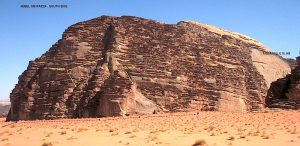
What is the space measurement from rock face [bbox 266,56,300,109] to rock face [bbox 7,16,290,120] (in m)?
7.96

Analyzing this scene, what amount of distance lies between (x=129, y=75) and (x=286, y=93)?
16166mm

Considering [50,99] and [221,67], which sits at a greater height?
[221,67]

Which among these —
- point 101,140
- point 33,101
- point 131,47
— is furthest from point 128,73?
point 101,140

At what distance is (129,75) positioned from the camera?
4631 centimetres

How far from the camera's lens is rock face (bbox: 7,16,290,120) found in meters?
43.6

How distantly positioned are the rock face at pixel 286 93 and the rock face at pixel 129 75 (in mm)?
7959

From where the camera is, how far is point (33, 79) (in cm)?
4750

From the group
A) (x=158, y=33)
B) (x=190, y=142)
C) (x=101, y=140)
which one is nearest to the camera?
(x=190, y=142)

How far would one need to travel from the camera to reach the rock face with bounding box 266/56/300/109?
39.1m

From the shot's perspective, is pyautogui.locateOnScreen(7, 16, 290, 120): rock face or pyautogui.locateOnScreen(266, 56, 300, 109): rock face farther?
pyautogui.locateOnScreen(7, 16, 290, 120): rock face

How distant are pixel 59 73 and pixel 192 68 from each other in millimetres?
15531

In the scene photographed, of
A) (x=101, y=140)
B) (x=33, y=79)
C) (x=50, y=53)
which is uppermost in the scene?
(x=50, y=53)

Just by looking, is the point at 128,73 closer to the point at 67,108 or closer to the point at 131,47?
the point at 131,47

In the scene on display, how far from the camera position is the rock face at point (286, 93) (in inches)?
1540
